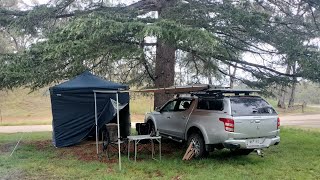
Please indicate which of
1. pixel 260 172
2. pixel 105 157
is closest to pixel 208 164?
pixel 260 172

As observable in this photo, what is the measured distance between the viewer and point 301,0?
9969 mm

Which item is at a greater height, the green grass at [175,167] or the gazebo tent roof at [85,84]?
the gazebo tent roof at [85,84]

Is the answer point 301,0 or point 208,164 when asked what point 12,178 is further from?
point 301,0

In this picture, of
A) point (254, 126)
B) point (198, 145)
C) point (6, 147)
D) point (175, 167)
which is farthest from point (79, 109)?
point (254, 126)

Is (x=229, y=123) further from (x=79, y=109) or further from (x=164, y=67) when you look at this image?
(x=79, y=109)

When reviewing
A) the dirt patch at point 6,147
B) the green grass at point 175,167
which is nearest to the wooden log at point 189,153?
the green grass at point 175,167

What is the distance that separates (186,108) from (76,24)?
11.7 ft

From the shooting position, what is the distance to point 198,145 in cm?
856

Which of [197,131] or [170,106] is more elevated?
[170,106]

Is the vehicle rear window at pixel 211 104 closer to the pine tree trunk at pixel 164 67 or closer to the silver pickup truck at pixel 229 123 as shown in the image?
the silver pickup truck at pixel 229 123

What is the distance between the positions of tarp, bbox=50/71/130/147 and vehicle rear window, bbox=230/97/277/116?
149 inches

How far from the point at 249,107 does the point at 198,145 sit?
1.55 metres

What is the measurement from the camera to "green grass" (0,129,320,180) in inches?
278

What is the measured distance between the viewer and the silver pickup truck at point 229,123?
7703mm
